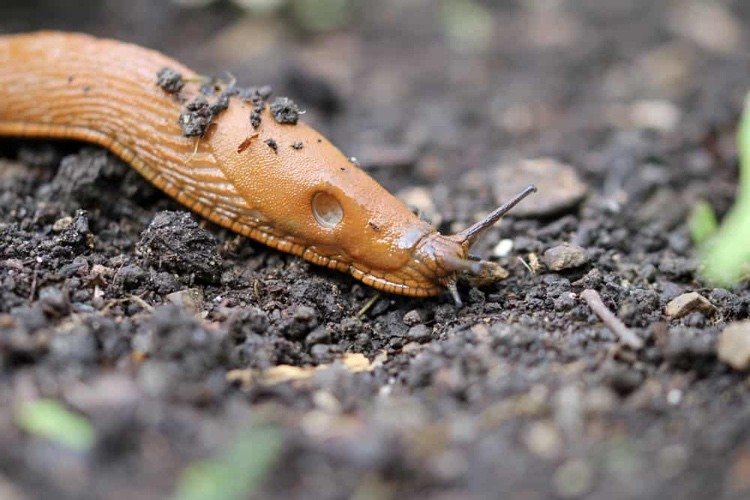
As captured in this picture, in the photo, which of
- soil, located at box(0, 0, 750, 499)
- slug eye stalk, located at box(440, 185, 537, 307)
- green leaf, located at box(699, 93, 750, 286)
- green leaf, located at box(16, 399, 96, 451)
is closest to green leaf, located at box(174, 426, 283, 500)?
soil, located at box(0, 0, 750, 499)

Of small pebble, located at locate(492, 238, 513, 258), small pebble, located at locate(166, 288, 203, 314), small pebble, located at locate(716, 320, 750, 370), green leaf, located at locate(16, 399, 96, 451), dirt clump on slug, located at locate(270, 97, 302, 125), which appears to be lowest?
green leaf, located at locate(16, 399, 96, 451)

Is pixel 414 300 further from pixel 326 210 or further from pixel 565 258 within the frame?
pixel 565 258

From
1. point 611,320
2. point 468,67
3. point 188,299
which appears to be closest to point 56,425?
point 188,299

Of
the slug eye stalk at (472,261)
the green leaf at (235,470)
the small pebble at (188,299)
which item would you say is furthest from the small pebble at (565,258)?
the green leaf at (235,470)

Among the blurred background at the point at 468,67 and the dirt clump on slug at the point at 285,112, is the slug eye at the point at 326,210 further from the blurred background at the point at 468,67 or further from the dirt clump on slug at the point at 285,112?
the blurred background at the point at 468,67

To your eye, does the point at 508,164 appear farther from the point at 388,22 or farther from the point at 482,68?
the point at 388,22

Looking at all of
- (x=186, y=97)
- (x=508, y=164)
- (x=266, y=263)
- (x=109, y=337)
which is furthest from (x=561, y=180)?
(x=109, y=337)

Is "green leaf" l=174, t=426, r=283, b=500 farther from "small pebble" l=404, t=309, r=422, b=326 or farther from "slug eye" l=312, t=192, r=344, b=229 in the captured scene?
"slug eye" l=312, t=192, r=344, b=229
